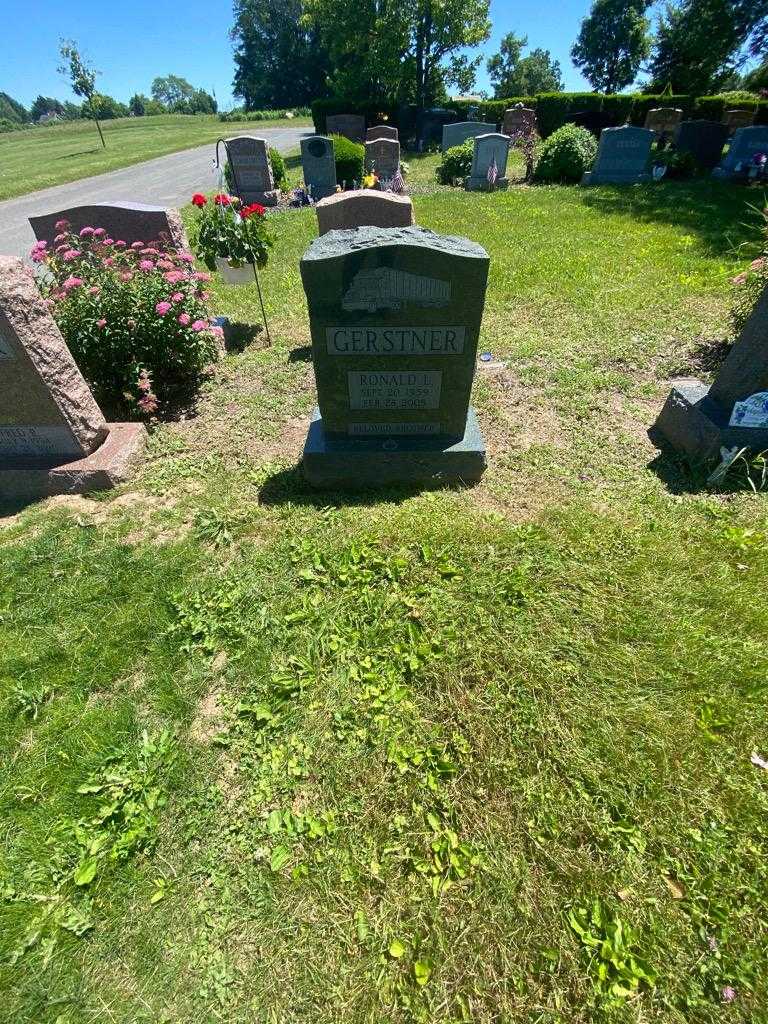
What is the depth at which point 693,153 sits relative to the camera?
14.8 metres

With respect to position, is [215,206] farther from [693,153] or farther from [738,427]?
[693,153]

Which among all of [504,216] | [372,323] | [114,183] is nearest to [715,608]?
[372,323]

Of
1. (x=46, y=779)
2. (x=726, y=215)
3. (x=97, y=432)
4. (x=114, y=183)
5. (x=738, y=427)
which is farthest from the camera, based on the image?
(x=114, y=183)

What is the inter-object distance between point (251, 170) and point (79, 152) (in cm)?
2540

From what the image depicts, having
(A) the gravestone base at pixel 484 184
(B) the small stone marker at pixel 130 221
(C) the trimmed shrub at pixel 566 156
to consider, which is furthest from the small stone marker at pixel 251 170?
(B) the small stone marker at pixel 130 221

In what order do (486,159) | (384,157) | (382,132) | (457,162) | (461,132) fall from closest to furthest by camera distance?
(486,159)
(457,162)
(384,157)
(461,132)
(382,132)

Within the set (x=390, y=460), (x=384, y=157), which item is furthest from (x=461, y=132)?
(x=390, y=460)

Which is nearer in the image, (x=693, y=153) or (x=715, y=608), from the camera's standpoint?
(x=715, y=608)

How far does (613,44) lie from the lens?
49875mm

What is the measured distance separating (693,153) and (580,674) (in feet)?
62.9

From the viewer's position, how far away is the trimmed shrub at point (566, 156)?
13945 mm

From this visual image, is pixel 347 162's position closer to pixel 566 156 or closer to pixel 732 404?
pixel 566 156

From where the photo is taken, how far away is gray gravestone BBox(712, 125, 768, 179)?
1286 centimetres

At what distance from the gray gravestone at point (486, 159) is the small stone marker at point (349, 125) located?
42.1 ft
